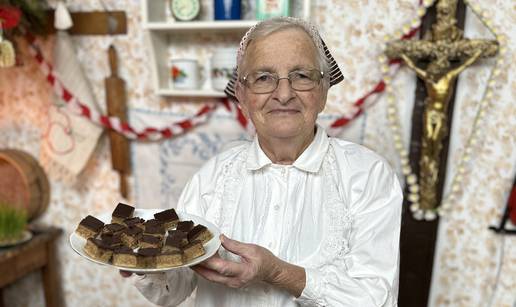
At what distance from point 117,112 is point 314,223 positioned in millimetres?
1164

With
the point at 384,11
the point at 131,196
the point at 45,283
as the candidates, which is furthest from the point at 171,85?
the point at 45,283

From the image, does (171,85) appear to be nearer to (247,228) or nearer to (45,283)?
(247,228)

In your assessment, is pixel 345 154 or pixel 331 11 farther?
pixel 331 11

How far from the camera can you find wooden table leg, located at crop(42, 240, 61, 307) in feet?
6.78

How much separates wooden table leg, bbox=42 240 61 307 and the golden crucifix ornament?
5.67 ft

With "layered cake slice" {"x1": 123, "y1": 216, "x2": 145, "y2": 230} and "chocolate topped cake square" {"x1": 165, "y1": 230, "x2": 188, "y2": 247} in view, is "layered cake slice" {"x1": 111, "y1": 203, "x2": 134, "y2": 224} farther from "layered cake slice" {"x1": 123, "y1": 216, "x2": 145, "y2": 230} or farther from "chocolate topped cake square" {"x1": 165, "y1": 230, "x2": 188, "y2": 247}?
"chocolate topped cake square" {"x1": 165, "y1": 230, "x2": 188, "y2": 247}

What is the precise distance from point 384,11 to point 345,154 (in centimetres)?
71

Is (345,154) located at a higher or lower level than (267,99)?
lower

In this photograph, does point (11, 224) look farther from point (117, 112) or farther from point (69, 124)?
point (117, 112)

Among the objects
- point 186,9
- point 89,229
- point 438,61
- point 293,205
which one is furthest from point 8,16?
point 438,61

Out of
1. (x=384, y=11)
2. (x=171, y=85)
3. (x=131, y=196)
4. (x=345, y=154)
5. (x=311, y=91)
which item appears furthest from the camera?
(x=131, y=196)

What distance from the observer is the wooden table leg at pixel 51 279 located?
6.78ft

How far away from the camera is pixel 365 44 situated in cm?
161

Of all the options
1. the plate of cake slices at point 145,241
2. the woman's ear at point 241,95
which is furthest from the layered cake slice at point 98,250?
the woman's ear at point 241,95
